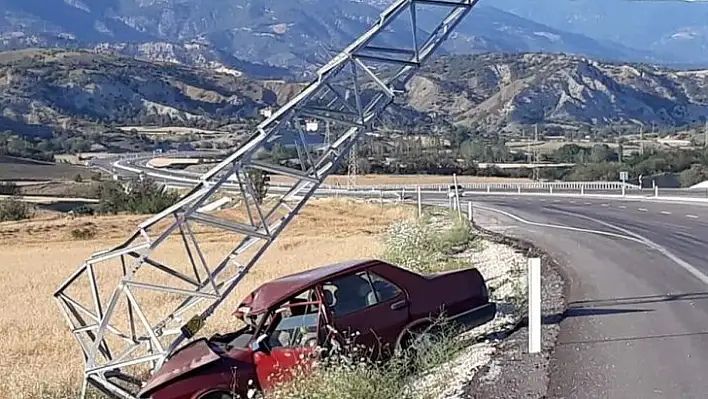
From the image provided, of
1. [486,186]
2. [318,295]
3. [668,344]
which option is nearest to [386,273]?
[318,295]

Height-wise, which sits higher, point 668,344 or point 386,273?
point 386,273

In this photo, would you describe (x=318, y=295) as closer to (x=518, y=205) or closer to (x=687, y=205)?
(x=687, y=205)

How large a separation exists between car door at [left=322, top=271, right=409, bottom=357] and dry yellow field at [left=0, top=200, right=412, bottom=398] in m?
4.00

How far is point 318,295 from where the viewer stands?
11156 mm

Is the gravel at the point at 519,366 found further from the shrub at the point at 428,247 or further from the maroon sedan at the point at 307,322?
the shrub at the point at 428,247

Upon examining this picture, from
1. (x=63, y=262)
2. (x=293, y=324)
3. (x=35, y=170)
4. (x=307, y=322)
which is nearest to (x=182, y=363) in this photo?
(x=293, y=324)

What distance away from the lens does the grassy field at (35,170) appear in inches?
3818

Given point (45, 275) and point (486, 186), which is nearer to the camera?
point (45, 275)

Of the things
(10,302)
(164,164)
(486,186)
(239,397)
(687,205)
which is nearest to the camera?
(239,397)

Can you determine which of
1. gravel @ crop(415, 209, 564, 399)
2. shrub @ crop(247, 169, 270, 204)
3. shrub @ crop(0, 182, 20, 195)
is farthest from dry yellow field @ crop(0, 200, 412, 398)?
shrub @ crop(0, 182, 20, 195)

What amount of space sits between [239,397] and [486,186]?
69455 millimetres

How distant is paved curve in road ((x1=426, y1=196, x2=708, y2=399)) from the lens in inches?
380

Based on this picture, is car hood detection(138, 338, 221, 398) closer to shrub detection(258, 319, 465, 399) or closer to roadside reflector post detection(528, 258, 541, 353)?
shrub detection(258, 319, 465, 399)

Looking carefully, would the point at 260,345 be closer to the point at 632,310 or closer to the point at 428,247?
the point at 632,310
